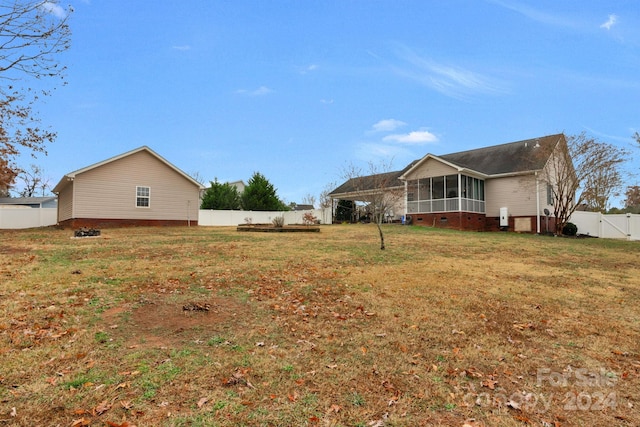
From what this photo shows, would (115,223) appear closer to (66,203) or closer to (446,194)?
(66,203)

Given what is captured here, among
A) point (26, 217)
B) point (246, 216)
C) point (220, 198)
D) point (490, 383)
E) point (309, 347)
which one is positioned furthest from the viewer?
point (220, 198)

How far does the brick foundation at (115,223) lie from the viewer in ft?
65.3

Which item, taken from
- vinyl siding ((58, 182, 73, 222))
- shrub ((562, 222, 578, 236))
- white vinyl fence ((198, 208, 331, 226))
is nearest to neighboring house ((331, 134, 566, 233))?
shrub ((562, 222, 578, 236))

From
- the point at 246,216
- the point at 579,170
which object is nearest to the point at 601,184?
the point at 579,170

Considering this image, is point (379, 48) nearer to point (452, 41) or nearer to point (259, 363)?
point (452, 41)

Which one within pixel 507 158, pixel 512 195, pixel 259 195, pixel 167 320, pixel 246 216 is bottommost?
pixel 167 320

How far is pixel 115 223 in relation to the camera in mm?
20938

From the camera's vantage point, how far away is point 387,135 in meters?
28.1

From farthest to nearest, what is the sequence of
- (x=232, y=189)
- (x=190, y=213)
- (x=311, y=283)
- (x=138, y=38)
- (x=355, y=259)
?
(x=232, y=189) < (x=190, y=213) < (x=138, y=38) < (x=355, y=259) < (x=311, y=283)

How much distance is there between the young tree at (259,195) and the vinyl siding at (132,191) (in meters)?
9.83

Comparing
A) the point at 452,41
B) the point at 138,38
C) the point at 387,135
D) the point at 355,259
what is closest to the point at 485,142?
the point at 387,135

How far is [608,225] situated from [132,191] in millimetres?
31254

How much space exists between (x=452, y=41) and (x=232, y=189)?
25989 mm

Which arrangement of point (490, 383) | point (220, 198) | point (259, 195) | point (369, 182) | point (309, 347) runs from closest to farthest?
point (490, 383), point (309, 347), point (369, 182), point (220, 198), point (259, 195)
